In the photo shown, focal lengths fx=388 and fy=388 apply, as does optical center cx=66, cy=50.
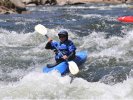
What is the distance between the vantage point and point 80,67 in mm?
10664

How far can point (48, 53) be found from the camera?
42.4 feet

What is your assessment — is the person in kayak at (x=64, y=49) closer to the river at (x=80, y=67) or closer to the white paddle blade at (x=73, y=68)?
the white paddle blade at (x=73, y=68)

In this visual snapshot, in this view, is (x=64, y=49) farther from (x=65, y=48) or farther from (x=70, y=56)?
(x=70, y=56)

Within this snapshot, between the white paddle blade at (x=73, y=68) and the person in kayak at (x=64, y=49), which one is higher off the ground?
the person in kayak at (x=64, y=49)

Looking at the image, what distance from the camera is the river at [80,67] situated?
7570 millimetres

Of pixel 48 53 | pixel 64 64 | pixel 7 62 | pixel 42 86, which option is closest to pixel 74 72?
pixel 64 64

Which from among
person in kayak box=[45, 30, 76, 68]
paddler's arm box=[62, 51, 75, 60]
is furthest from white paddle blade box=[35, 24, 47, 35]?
paddler's arm box=[62, 51, 75, 60]

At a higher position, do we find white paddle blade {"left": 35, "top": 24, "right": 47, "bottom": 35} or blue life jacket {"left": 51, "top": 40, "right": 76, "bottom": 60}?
white paddle blade {"left": 35, "top": 24, "right": 47, "bottom": 35}

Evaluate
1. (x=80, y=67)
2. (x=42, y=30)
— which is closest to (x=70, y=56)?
(x=80, y=67)

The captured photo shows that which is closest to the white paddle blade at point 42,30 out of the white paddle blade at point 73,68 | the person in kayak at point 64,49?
the person in kayak at point 64,49

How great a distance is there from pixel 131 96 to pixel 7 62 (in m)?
5.19

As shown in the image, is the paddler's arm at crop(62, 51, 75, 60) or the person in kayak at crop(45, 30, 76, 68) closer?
the paddler's arm at crop(62, 51, 75, 60)

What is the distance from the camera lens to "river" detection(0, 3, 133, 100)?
757 cm

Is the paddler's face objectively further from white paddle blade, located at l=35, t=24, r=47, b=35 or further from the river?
white paddle blade, located at l=35, t=24, r=47, b=35
